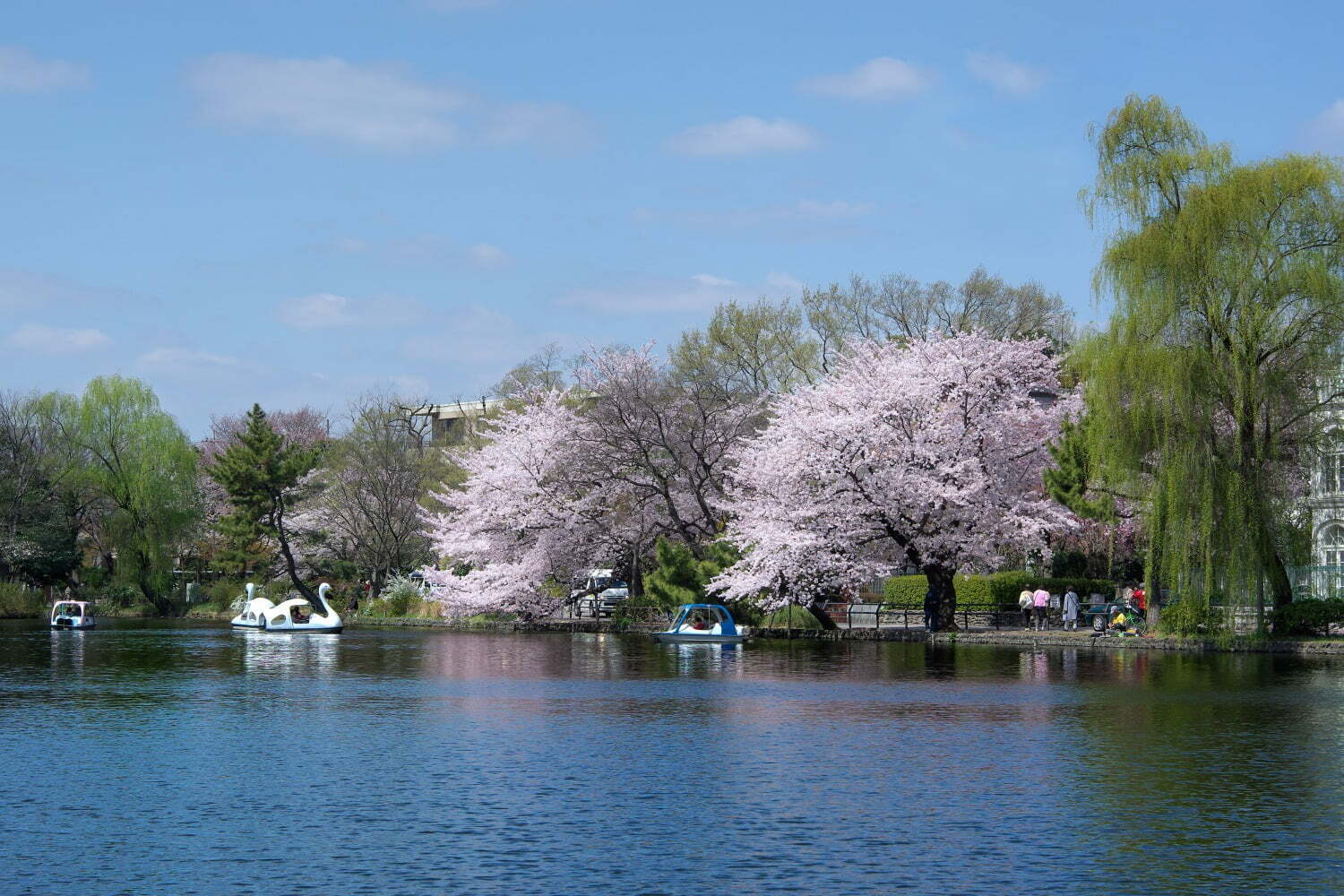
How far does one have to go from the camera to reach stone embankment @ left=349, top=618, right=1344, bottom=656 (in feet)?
133

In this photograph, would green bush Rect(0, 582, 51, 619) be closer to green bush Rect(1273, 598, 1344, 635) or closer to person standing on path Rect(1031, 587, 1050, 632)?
person standing on path Rect(1031, 587, 1050, 632)

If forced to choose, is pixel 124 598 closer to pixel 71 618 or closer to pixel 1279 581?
pixel 71 618

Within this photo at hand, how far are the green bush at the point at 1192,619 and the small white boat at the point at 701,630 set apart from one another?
13.3 meters

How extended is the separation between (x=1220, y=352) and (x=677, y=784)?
2689cm

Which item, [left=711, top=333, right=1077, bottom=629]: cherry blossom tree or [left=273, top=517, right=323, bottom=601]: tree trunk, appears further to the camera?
[left=273, top=517, right=323, bottom=601]: tree trunk

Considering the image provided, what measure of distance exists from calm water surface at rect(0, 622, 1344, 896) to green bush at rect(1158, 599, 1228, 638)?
24.7ft

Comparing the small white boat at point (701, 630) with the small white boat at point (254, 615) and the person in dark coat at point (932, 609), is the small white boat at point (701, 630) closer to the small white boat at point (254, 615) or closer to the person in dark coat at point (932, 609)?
the person in dark coat at point (932, 609)

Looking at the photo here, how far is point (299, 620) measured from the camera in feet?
204

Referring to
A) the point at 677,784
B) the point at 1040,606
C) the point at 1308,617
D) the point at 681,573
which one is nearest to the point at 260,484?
the point at 681,573

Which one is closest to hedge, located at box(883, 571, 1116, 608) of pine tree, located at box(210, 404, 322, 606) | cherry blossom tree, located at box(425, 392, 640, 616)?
cherry blossom tree, located at box(425, 392, 640, 616)

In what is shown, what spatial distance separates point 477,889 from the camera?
12.6 m

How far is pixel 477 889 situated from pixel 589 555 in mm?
49318

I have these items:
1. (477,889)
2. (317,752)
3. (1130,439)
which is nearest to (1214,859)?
(477,889)

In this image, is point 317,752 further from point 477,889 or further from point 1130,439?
point 1130,439
